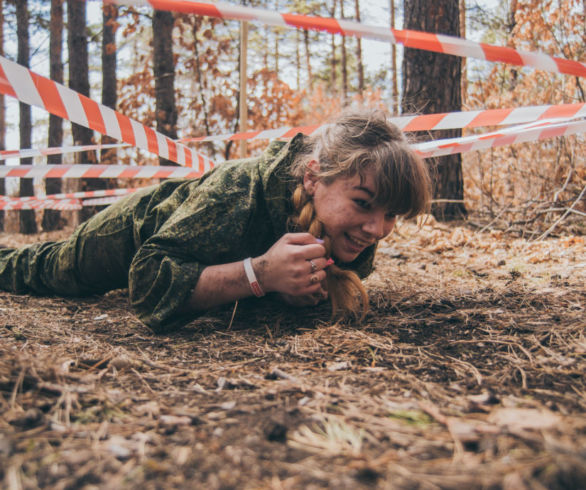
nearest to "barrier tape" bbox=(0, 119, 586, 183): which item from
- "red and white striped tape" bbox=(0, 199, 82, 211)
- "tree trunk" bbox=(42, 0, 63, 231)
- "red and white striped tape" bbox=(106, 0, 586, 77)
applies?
"red and white striped tape" bbox=(106, 0, 586, 77)

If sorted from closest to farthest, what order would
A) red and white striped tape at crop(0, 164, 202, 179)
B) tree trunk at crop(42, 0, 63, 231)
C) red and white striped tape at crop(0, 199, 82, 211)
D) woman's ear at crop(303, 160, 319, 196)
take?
woman's ear at crop(303, 160, 319, 196), red and white striped tape at crop(0, 164, 202, 179), red and white striped tape at crop(0, 199, 82, 211), tree trunk at crop(42, 0, 63, 231)

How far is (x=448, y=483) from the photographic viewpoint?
2.23ft

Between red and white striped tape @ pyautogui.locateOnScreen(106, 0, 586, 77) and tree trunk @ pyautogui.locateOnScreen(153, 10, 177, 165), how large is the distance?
10.1ft

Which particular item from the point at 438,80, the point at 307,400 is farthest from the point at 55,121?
the point at 307,400

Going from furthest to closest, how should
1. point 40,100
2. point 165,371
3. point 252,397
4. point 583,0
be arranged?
point 583,0 < point 40,100 < point 165,371 < point 252,397

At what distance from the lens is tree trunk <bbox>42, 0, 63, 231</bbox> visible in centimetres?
945

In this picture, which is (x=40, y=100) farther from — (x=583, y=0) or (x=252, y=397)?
(x=583, y=0)

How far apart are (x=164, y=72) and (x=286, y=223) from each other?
4692 millimetres

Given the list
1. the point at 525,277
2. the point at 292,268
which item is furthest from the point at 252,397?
the point at 525,277

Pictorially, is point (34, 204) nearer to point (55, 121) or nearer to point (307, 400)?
point (55, 121)

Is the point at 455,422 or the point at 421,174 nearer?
the point at 455,422

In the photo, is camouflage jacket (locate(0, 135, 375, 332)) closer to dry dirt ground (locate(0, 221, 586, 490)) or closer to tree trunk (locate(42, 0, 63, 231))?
dry dirt ground (locate(0, 221, 586, 490))

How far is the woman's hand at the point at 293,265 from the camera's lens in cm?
183

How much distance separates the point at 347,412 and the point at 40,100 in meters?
1.97
